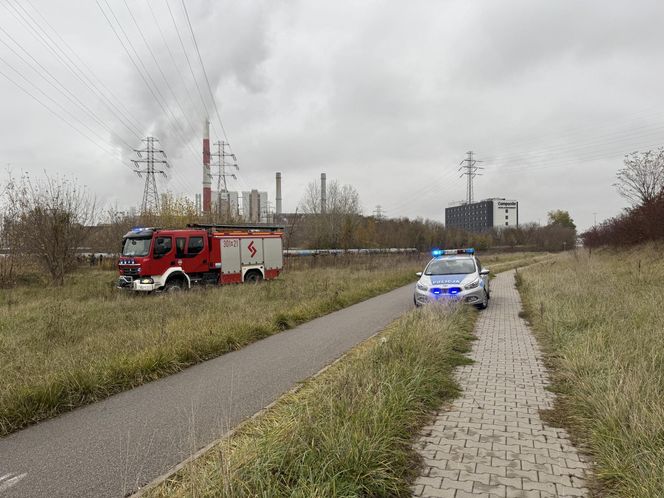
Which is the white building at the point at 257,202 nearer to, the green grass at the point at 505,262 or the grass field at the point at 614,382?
the green grass at the point at 505,262

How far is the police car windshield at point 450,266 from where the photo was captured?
13.6 m

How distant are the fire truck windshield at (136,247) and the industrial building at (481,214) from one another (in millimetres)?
107892

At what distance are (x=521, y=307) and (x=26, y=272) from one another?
22690mm

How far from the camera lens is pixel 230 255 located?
798 inches

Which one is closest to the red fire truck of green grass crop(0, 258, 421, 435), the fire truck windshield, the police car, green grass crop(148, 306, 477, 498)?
the fire truck windshield

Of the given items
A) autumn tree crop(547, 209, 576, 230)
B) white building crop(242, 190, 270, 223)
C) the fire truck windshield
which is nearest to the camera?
the fire truck windshield

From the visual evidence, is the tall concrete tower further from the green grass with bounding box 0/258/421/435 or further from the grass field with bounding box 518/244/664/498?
the grass field with bounding box 518/244/664/498

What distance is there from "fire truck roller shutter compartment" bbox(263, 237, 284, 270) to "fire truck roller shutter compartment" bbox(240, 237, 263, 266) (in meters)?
0.43

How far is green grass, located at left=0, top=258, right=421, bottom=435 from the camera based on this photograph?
550 cm

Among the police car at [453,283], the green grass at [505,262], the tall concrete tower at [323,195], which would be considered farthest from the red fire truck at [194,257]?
the tall concrete tower at [323,195]

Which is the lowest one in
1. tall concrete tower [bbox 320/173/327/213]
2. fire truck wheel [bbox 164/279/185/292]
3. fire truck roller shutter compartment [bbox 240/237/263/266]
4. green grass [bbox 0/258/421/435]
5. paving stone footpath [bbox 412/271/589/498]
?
paving stone footpath [bbox 412/271/589/498]

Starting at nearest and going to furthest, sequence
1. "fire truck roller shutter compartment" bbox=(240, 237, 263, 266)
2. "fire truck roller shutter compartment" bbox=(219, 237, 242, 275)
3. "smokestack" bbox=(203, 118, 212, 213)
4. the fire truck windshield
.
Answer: the fire truck windshield, "fire truck roller shutter compartment" bbox=(219, 237, 242, 275), "fire truck roller shutter compartment" bbox=(240, 237, 263, 266), "smokestack" bbox=(203, 118, 212, 213)

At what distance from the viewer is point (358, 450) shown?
3.37 metres

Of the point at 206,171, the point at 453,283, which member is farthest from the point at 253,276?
the point at 206,171
